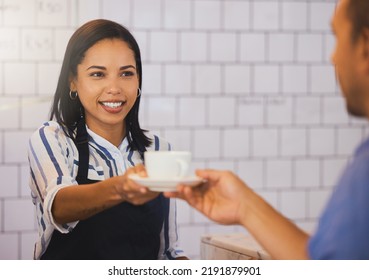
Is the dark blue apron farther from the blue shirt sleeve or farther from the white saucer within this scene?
the blue shirt sleeve

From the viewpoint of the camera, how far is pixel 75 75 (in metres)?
1.12

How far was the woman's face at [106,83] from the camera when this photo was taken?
1.09m

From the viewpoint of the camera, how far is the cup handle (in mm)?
767

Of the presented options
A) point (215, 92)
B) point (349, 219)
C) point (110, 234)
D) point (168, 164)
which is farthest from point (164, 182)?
point (215, 92)

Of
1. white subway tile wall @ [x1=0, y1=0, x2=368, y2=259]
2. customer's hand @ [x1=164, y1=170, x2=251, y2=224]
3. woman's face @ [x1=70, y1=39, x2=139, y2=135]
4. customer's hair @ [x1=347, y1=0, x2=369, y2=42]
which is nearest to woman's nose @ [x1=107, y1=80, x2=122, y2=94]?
woman's face @ [x1=70, y1=39, x2=139, y2=135]

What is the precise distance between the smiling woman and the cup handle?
289mm

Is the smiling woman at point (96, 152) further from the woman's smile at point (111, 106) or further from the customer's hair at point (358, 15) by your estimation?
the customer's hair at point (358, 15)

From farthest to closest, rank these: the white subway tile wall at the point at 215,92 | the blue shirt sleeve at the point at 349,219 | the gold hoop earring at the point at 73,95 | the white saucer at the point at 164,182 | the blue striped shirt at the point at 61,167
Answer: the white subway tile wall at the point at 215,92 → the gold hoop earring at the point at 73,95 → the blue striped shirt at the point at 61,167 → the white saucer at the point at 164,182 → the blue shirt sleeve at the point at 349,219

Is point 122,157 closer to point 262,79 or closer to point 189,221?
point 189,221

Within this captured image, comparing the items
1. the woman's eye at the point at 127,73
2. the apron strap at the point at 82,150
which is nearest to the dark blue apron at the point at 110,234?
the apron strap at the point at 82,150

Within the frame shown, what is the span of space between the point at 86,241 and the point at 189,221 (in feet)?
1.14

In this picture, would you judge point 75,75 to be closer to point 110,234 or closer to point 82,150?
point 82,150

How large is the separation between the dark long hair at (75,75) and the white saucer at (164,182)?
0.36m
